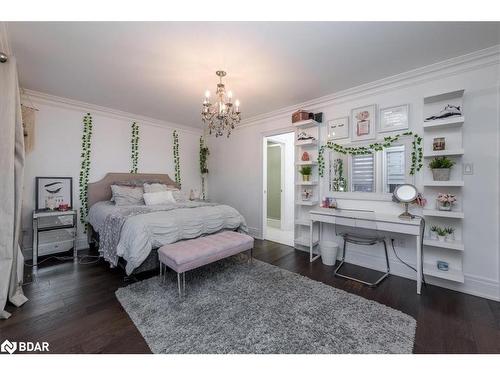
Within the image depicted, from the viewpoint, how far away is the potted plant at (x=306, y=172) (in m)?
3.47

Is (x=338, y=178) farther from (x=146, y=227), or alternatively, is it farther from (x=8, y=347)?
(x=8, y=347)

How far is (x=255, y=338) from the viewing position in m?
1.57

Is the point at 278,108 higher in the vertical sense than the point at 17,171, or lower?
higher

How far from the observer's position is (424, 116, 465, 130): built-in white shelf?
2.20 metres

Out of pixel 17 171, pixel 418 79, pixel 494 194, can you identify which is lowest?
pixel 494 194

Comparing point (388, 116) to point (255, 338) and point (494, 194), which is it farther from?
point (255, 338)

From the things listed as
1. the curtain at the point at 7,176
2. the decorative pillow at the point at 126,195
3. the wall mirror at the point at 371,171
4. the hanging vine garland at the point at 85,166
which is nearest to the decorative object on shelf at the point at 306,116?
the wall mirror at the point at 371,171

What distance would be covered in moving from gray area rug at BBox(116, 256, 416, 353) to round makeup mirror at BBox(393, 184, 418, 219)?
3.75 ft

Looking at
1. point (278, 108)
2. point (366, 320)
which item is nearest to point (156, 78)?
point (278, 108)

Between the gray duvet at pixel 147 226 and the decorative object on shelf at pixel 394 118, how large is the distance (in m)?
2.49

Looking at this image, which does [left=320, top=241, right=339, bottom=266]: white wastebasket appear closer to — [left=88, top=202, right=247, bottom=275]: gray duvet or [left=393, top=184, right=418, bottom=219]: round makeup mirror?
[left=393, top=184, right=418, bottom=219]: round makeup mirror
